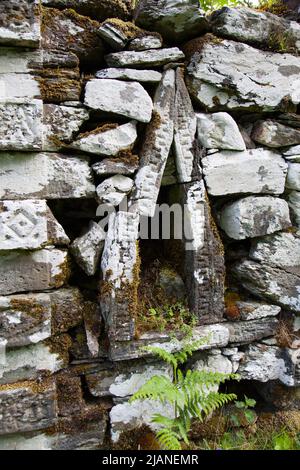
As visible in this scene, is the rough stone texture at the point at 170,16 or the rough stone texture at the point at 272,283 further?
the rough stone texture at the point at 272,283

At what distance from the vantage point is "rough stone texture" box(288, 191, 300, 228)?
3.18 m

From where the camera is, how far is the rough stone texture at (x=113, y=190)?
102 inches

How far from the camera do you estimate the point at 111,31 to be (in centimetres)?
254

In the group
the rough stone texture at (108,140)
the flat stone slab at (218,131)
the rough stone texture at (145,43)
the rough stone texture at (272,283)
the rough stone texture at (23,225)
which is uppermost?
the rough stone texture at (145,43)

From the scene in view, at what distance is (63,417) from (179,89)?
8.50ft

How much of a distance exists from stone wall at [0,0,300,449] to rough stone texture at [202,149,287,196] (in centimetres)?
1

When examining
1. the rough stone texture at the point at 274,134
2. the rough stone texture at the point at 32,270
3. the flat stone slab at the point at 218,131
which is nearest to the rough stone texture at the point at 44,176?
the rough stone texture at the point at 32,270

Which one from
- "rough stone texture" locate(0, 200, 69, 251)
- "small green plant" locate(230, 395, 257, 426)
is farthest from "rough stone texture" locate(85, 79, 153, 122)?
"small green plant" locate(230, 395, 257, 426)

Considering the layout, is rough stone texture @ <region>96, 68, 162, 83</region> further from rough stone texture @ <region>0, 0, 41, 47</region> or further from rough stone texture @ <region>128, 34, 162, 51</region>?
rough stone texture @ <region>0, 0, 41, 47</region>

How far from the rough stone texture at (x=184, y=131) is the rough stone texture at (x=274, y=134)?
1.94 feet

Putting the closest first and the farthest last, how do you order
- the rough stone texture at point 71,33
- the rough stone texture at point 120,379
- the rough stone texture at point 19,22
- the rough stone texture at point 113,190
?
the rough stone texture at point 19,22, the rough stone texture at point 71,33, the rough stone texture at point 113,190, the rough stone texture at point 120,379

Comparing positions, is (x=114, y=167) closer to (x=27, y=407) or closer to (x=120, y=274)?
(x=120, y=274)

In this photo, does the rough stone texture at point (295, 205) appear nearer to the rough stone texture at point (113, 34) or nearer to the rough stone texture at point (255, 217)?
the rough stone texture at point (255, 217)

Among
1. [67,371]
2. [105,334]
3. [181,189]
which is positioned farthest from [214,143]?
[67,371]
